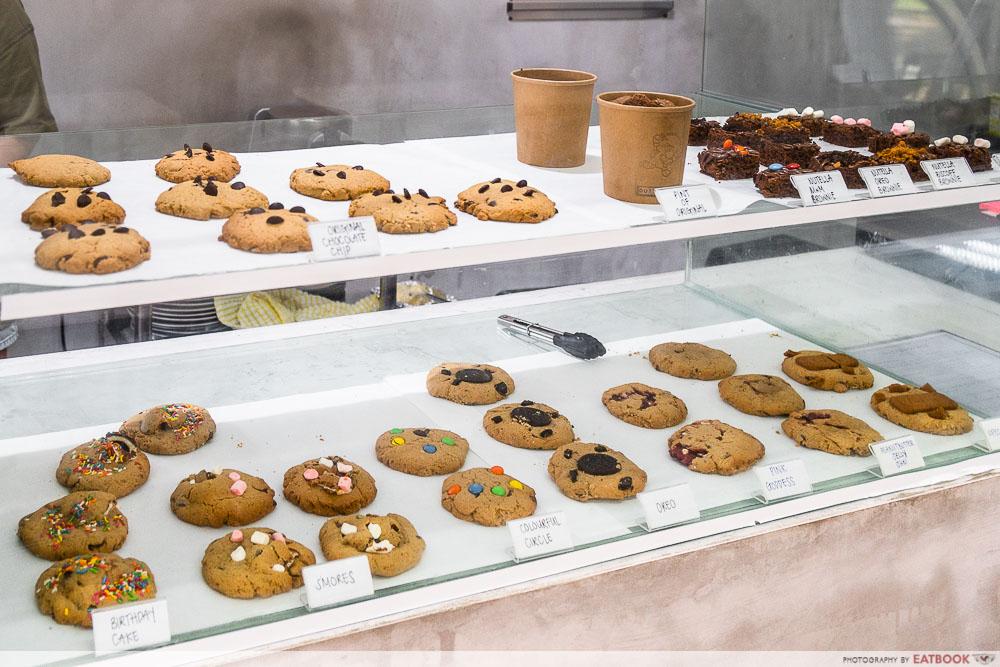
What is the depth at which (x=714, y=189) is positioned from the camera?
1.39m

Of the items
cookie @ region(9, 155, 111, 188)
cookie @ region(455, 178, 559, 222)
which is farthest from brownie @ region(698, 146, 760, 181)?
Result: cookie @ region(9, 155, 111, 188)

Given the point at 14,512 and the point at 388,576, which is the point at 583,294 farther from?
the point at 14,512

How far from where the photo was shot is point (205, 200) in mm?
1194

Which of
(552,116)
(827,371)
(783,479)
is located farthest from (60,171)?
(827,371)

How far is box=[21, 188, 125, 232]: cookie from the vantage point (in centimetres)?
107

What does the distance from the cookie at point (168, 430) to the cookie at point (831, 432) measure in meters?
1.11

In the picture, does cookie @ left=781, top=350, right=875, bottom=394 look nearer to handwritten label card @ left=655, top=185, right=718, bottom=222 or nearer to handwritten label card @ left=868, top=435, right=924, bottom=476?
handwritten label card @ left=868, top=435, right=924, bottom=476

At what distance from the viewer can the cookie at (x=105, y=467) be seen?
145 centimetres

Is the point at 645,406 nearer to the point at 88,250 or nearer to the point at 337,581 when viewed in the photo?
the point at 337,581

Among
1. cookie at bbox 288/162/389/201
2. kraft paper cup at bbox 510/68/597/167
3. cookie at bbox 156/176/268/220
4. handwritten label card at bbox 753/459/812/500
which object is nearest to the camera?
cookie at bbox 156/176/268/220

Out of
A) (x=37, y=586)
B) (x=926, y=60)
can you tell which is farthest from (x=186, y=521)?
(x=926, y=60)

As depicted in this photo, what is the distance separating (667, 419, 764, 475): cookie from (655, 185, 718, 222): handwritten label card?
50 centimetres

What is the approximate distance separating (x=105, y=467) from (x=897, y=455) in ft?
4.55

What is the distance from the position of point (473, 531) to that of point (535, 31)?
7.54 ft
